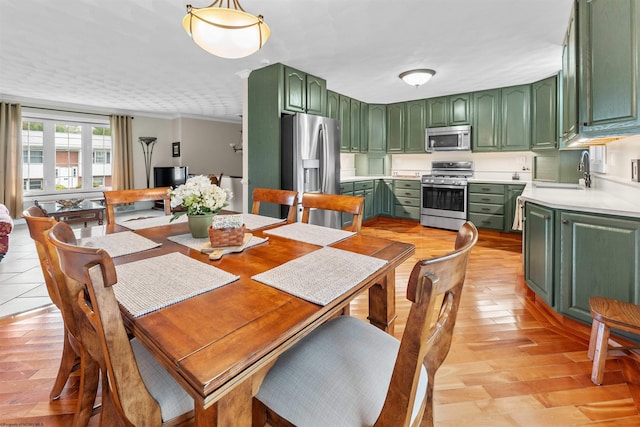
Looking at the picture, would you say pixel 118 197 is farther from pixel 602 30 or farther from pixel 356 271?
pixel 602 30

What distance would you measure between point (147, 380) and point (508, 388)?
1584mm

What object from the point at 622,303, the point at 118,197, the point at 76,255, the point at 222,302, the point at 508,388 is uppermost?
the point at 118,197

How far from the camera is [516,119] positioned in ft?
15.7

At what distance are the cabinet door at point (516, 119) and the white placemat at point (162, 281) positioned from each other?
16.7 ft

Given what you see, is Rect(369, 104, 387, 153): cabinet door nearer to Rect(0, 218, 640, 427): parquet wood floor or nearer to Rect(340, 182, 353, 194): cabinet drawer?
Rect(340, 182, 353, 194): cabinet drawer

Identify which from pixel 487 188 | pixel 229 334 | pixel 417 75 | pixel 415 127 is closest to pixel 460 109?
pixel 415 127

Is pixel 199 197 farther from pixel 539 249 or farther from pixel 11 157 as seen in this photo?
pixel 11 157

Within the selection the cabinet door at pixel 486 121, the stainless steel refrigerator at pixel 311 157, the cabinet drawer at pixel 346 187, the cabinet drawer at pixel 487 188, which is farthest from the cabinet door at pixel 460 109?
the stainless steel refrigerator at pixel 311 157

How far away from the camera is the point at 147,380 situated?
88 centimetres

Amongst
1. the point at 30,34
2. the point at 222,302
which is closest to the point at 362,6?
the point at 222,302

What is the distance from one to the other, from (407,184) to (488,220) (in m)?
1.49

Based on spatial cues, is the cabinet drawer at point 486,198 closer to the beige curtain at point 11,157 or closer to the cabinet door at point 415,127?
the cabinet door at point 415,127

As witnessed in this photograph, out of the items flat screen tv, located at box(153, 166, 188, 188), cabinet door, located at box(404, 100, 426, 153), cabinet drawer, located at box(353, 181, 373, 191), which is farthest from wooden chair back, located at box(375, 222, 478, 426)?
flat screen tv, located at box(153, 166, 188, 188)

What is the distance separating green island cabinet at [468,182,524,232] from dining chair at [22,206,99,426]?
5.02 meters
